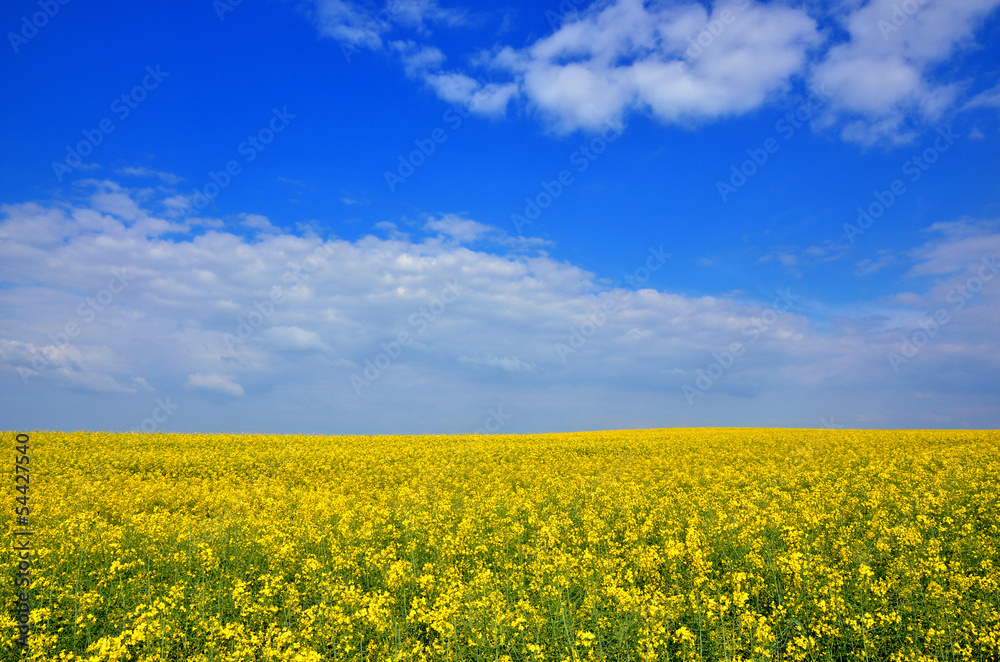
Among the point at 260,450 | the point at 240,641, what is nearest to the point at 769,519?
the point at 240,641

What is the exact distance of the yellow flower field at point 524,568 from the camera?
5.93 meters

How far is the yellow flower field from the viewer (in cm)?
593

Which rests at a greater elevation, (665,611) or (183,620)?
(665,611)

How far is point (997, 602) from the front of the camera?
6.75 meters

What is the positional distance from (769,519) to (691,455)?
15120 mm

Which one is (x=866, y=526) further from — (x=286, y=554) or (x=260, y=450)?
(x=260, y=450)

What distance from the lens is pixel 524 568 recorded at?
8.59 metres

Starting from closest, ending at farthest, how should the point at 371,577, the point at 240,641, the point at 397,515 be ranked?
1. the point at 240,641
2. the point at 371,577
3. the point at 397,515

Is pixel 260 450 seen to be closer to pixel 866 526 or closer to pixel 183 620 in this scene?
pixel 183 620

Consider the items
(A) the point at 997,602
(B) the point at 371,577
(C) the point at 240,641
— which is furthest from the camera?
(B) the point at 371,577

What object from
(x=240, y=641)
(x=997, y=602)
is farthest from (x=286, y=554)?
(x=997, y=602)

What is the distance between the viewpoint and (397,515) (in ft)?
39.5

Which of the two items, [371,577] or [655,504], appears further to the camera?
[655,504]

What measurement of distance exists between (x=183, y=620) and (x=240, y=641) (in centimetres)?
270
